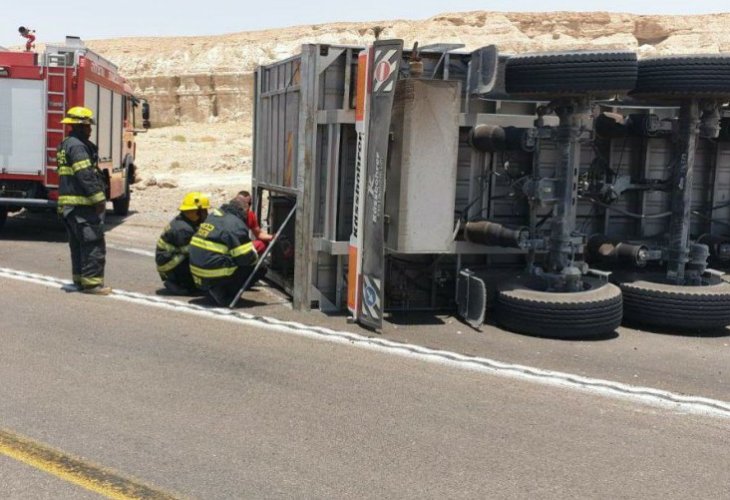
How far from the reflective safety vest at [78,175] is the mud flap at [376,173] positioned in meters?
3.20

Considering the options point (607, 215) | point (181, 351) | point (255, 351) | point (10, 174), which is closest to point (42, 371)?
point (181, 351)

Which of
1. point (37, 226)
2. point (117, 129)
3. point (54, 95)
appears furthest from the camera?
point (117, 129)

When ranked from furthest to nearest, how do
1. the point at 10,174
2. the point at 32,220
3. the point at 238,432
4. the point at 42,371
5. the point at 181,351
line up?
the point at 32,220
the point at 10,174
the point at 181,351
the point at 42,371
the point at 238,432

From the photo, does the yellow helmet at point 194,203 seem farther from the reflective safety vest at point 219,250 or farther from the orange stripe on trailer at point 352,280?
the orange stripe on trailer at point 352,280

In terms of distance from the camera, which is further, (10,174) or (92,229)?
(10,174)

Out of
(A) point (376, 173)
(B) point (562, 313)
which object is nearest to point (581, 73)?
(A) point (376, 173)

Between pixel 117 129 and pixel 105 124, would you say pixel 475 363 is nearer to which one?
pixel 105 124

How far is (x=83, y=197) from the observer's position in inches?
365

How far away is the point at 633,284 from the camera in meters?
8.62

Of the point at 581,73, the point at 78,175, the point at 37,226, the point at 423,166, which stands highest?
the point at 581,73

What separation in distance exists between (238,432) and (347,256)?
3.80m

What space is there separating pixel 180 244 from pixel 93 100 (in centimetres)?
675

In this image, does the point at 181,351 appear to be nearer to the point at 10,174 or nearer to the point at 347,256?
the point at 347,256

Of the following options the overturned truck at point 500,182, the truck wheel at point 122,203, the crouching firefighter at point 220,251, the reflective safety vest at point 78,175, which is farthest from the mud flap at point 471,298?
the truck wheel at point 122,203
